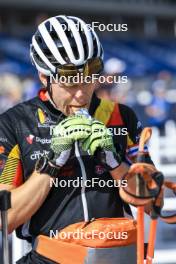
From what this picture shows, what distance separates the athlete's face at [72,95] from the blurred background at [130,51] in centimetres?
1010

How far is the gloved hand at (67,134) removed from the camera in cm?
330

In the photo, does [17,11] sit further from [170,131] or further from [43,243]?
[43,243]

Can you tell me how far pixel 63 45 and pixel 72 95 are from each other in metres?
0.22

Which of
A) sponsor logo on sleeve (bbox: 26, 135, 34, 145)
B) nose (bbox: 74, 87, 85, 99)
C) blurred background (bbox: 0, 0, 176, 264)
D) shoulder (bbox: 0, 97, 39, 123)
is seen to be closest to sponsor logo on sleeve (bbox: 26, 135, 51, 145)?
sponsor logo on sleeve (bbox: 26, 135, 34, 145)

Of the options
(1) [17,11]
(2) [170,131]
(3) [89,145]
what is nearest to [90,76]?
(3) [89,145]

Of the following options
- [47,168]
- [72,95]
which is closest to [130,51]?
[72,95]

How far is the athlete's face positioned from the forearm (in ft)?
1.04

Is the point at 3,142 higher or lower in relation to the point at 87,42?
lower

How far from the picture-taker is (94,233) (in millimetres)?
3424

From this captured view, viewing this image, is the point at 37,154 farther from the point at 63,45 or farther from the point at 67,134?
the point at 63,45

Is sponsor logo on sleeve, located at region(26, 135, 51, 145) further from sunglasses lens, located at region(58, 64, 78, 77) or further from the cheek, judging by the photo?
sunglasses lens, located at region(58, 64, 78, 77)

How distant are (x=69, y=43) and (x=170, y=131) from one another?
15.1 metres

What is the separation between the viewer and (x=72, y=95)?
3516 millimetres

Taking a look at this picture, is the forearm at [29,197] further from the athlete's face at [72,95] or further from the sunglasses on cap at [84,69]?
the sunglasses on cap at [84,69]
